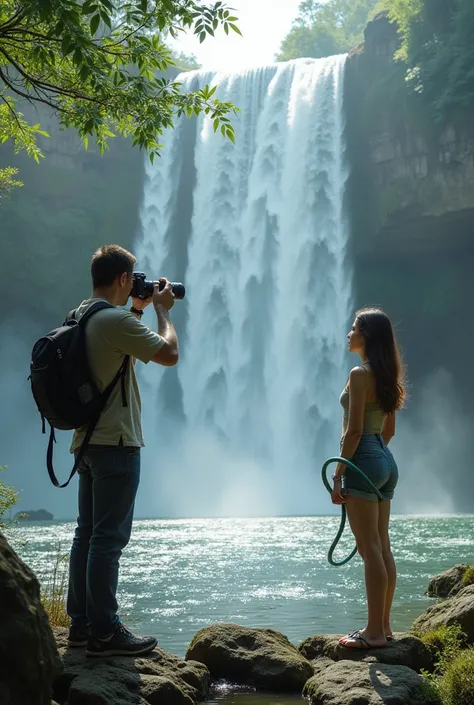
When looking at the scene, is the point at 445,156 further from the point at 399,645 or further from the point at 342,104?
the point at 399,645

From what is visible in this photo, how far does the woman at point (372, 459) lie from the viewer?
4.44 m

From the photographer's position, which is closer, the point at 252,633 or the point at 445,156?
the point at 252,633

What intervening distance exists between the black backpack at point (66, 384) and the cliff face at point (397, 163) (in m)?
29.9

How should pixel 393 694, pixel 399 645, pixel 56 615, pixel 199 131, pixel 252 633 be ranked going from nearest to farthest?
pixel 393 694 → pixel 399 645 → pixel 252 633 → pixel 56 615 → pixel 199 131

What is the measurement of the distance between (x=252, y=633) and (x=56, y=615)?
4.84 ft

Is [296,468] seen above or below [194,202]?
below

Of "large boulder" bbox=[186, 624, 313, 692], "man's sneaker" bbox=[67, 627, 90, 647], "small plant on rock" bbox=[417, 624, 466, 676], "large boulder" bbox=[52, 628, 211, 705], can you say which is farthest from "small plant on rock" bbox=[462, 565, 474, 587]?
"man's sneaker" bbox=[67, 627, 90, 647]

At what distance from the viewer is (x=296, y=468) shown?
33.0 meters

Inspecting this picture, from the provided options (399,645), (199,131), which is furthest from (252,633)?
(199,131)

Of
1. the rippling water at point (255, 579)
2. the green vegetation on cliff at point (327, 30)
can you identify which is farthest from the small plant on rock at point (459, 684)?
the green vegetation on cliff at point (327, 30)

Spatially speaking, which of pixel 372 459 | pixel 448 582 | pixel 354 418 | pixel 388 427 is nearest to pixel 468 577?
pixel 448 582

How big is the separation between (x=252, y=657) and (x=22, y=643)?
2213 millimetres

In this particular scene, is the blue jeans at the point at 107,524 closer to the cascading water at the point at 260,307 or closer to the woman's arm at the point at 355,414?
the woman's arm at the point at 355,414

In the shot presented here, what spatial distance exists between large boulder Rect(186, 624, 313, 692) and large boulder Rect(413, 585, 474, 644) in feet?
3.39
